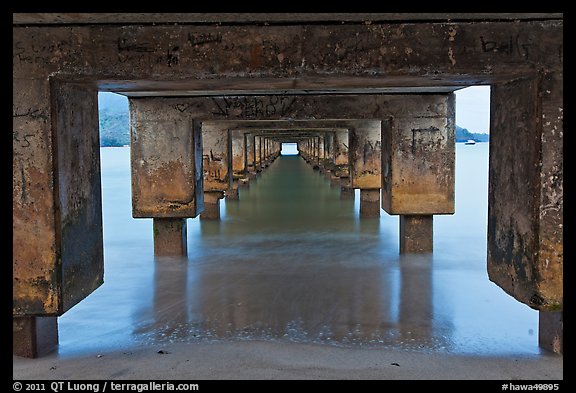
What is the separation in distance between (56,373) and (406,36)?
3.81 meters

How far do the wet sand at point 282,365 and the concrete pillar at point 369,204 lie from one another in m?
10.6

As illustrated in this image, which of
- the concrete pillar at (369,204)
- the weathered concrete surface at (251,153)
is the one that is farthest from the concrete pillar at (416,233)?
the weathered concrete surface at (251,153)

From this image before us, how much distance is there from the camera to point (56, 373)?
459 centimetres

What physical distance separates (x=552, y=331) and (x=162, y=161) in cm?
689

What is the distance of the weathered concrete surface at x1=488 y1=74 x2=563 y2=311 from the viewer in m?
4.56

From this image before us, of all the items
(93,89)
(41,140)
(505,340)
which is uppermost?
(93,89)

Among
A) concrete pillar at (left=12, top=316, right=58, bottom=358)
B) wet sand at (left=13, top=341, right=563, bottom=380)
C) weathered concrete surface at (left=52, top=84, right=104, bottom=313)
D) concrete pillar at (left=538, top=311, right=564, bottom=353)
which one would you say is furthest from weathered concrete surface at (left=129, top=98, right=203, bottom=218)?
concrete pillar at (left=538, top=311, right=564, bottom=353)

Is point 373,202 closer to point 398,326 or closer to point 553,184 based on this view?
point 398,326

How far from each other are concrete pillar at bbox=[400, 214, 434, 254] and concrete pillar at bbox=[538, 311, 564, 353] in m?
5.27

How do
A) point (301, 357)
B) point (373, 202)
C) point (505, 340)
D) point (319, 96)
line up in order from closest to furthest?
point (301, 357) < point (505, 340) < point (319, 96) < point (373, 202)

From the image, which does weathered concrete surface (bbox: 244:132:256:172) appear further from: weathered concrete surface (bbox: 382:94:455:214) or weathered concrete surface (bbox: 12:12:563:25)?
weathered concrete surface (bbox: 12:12:563:25)

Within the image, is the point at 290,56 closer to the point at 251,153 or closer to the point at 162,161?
the point at 162,161
